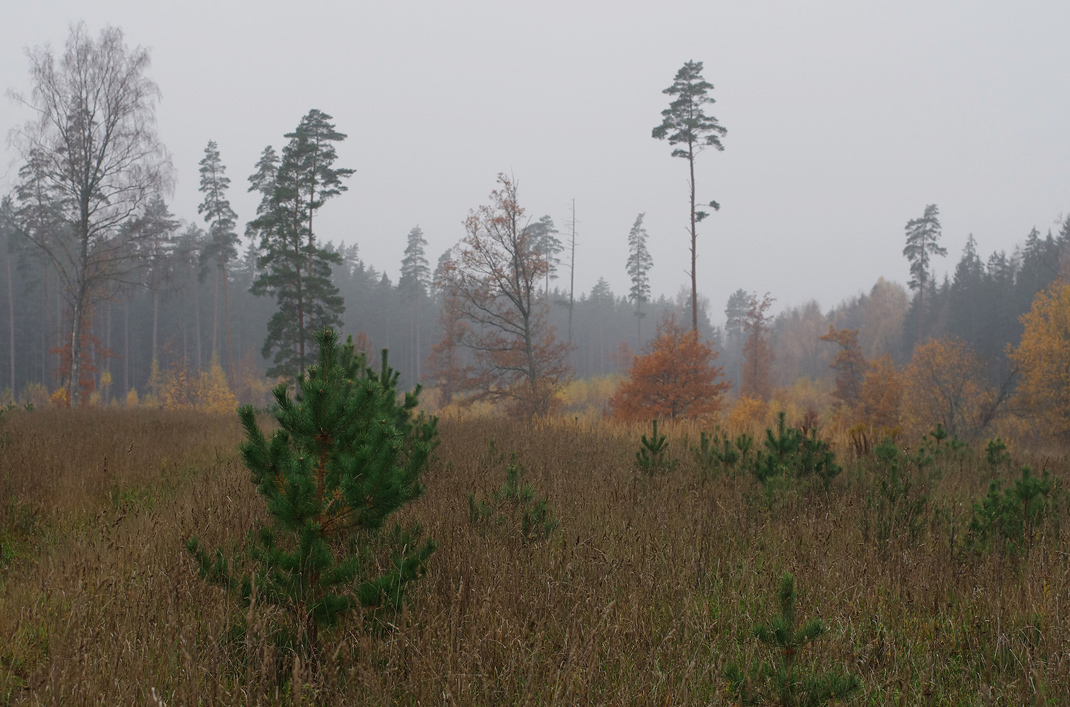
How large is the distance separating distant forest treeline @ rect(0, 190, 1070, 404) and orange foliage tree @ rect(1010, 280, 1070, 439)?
9.55 m

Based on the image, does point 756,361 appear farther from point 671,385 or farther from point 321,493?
point 321,493

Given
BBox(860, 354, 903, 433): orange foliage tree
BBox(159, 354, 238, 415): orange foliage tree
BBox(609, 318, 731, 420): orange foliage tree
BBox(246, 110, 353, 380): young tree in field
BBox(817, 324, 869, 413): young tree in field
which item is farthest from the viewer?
BBox(159, 354, 238, 415): orange foliage tree

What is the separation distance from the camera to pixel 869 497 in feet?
15.9

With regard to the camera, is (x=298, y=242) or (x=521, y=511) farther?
(x=298, y=242)

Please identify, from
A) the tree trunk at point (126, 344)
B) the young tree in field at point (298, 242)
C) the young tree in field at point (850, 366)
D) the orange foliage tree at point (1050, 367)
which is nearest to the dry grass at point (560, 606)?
the young tree in field at point (298, 242)

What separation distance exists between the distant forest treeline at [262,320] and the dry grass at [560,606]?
28627 mm

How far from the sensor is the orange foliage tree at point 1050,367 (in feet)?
68.1

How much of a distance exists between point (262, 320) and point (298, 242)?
145 feet

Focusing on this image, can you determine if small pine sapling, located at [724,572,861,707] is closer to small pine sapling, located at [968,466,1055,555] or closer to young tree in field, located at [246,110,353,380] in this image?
small pine sapling, located at [968,466,1055,555]

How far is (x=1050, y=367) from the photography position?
21.2 meters

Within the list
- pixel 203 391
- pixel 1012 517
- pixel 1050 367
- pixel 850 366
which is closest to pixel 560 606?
pixel 1012 517

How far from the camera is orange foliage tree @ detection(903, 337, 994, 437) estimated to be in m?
26.6

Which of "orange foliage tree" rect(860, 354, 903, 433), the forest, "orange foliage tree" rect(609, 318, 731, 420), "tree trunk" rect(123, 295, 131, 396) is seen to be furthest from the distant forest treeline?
the forest

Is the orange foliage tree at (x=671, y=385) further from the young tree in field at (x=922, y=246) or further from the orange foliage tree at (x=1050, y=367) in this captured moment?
the young tree in field at (x=922, y=246)
